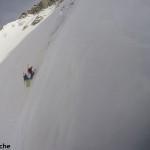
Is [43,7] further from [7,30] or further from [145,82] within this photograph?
[145,82]

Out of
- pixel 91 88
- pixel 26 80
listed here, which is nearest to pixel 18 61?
pixel 26 80

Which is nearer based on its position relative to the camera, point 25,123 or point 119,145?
point 119,145

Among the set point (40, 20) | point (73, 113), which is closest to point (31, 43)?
point (40, 20)

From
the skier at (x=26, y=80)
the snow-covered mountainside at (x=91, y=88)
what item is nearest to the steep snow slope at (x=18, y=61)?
the snow-covered mountainside at (x=91, y=88)

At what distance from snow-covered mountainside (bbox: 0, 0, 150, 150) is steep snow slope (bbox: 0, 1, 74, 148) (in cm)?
7

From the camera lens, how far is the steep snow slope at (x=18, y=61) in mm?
14430

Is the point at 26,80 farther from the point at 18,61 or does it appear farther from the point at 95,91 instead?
the point at 95,91

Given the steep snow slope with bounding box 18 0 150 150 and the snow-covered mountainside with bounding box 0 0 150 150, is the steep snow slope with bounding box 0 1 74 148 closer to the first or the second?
the snow-covered mountainside with bounding box 0 0 150 150

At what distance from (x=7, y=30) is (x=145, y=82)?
446 inches

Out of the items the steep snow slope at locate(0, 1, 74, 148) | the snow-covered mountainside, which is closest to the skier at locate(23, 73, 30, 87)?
the steep snow slope at locate(0, 1, 74, 148)

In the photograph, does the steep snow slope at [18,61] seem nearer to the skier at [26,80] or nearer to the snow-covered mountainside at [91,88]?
the snow-covered mountainside at [91,88]

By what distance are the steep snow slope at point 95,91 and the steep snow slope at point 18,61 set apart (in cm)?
80

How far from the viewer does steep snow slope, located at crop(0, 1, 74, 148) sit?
568 inches

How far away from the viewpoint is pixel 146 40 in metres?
12.1
